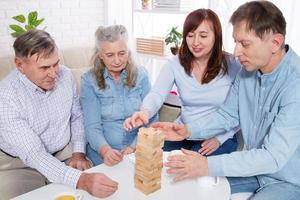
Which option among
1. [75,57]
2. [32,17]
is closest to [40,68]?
[75,57]

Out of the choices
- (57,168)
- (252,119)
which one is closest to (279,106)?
(252,119)

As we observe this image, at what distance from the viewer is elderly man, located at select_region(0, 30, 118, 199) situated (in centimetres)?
Result: 129

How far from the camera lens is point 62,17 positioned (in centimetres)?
327

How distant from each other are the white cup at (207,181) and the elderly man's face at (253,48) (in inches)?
18.1

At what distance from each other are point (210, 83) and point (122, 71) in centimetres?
50

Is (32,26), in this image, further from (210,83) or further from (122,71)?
(210,83)

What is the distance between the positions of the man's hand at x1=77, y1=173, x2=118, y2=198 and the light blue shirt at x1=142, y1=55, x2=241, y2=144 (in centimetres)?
62

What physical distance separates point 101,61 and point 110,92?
183 millimetres

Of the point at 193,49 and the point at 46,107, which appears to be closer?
the point at 46,107

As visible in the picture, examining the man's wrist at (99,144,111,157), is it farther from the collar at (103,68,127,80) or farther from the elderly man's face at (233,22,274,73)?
the elderly man's face at (233,22,274,73)

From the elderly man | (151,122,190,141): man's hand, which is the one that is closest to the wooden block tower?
the elderly man

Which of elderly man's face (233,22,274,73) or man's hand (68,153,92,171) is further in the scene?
man's hand (68,153,92,171)

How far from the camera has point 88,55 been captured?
109 inches

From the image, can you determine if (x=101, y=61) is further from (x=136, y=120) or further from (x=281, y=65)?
(x=281, y=65)
